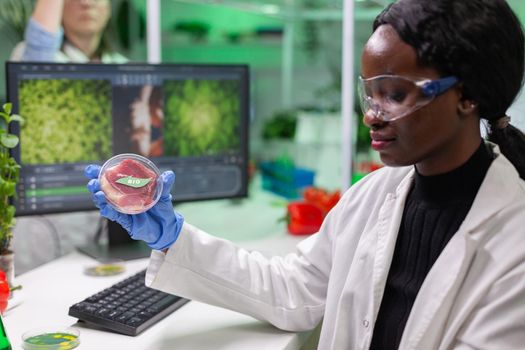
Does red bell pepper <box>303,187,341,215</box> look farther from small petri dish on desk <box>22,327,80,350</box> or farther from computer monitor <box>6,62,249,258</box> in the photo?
small petri dish on desk <box>22,327,80,350</box>

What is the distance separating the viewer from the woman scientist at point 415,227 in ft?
3.20

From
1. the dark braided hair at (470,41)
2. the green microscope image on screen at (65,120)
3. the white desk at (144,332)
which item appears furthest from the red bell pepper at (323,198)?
the dark braided hair at (470,41)

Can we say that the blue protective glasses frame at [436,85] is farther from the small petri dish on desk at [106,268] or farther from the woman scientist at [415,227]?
the small petri dish on desk at [106,268]

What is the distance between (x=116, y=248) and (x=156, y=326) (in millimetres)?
567

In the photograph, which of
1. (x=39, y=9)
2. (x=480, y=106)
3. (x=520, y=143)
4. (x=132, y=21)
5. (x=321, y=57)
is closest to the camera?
(x=480, y=106)

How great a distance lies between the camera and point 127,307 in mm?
1220

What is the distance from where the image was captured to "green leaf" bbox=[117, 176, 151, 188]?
3.65 ft

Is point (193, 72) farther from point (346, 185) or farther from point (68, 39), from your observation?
point (346, 185)

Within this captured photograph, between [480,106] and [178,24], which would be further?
[178,24]

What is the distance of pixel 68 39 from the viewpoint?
1.96 metres

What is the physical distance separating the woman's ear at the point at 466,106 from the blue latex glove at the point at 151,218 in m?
0.52

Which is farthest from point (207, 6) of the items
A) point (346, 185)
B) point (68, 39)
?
point (346, 185)

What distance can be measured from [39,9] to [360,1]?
97cm

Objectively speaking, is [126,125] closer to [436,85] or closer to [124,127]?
[124,127]
